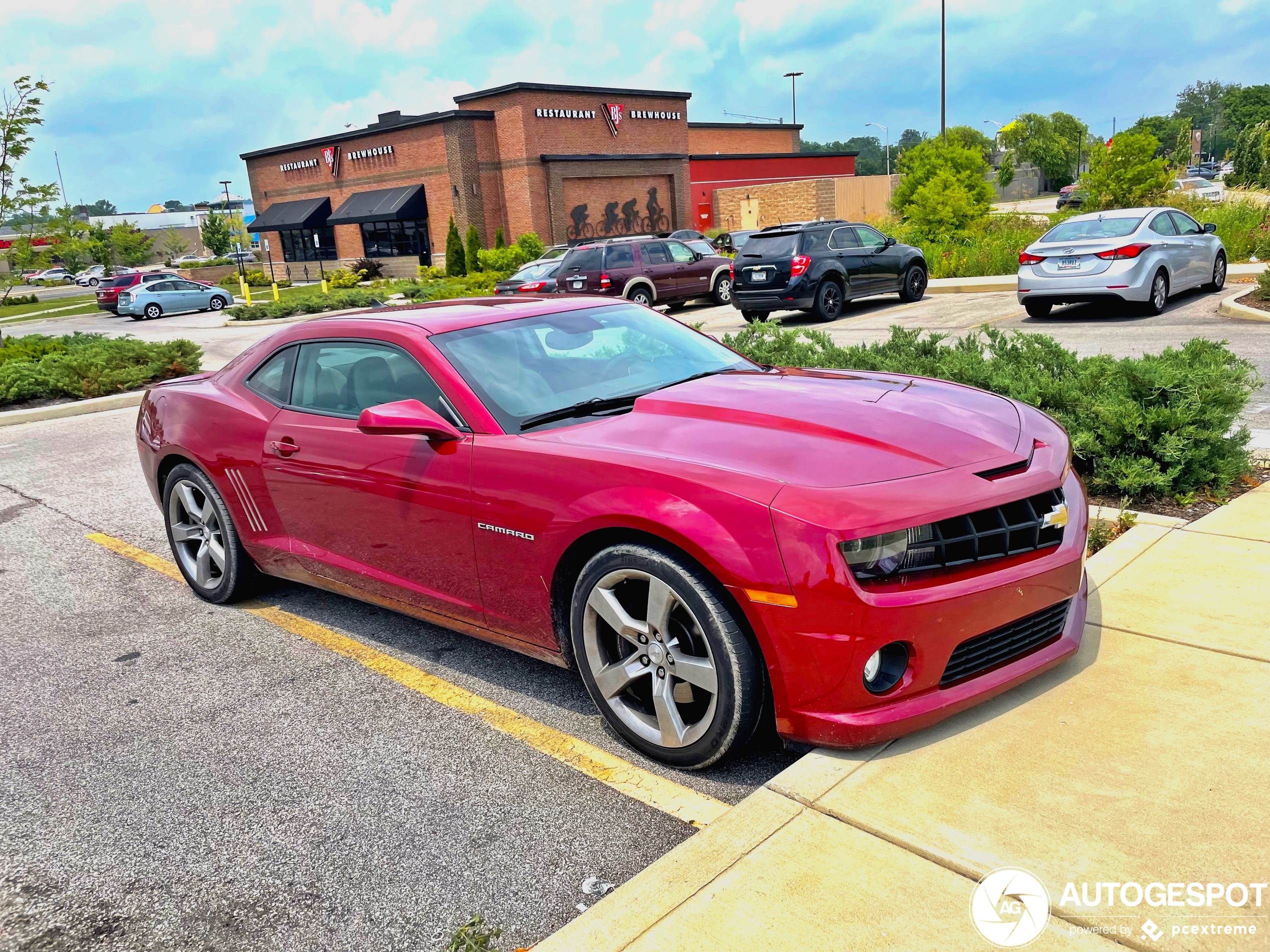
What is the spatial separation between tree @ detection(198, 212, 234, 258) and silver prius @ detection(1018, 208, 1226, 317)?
83372mm

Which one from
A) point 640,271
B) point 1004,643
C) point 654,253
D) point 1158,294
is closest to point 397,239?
point 654,253

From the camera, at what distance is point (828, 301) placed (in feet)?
58.6

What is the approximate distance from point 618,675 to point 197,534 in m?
3.11

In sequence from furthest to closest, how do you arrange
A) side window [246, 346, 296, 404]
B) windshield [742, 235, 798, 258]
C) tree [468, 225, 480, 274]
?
tree [468, 225, 480, 274] < windshield [742, 235, 798, 258] < side window [246, 346, 296, 404]

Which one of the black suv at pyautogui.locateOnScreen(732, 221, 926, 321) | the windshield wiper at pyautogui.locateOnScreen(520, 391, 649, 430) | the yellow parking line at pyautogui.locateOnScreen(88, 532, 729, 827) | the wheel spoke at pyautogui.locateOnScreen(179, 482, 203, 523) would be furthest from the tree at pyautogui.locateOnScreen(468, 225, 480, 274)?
the windshield wiper at pyautogui.locateOnScreen(520, 391, 649, 430)

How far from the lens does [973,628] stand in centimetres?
303

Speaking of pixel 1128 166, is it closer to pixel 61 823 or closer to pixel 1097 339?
pixel 1097 339

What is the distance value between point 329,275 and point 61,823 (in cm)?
4874

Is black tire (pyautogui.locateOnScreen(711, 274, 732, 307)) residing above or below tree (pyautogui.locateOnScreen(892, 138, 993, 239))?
below

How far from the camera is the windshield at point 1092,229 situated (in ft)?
46.3

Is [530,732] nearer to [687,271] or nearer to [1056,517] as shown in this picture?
[1056,517]

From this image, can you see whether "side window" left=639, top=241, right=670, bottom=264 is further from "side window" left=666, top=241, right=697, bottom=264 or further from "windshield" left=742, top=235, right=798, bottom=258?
"windshield" left=742, top=235, right=798, bottom=258

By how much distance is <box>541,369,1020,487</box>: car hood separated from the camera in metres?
3.14

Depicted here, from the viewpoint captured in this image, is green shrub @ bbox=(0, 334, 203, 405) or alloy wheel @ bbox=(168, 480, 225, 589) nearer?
alloy wheel @ bbox=(168, 480, 225, 589)
